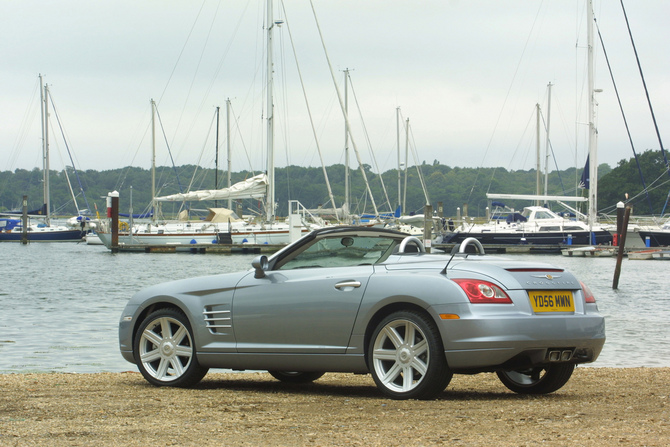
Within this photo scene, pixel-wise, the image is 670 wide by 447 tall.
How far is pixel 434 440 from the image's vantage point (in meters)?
5.16

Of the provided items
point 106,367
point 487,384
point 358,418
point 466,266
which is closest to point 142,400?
Result: point 358,418

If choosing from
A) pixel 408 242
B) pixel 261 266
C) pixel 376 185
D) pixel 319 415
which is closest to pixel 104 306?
pixel 261 266

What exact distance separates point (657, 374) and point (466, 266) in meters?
4.08

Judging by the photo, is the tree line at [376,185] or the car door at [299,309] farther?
the tree line at [376,185]

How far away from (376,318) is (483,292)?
0.91 m

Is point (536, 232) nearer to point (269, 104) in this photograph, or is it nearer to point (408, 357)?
point (269, 104)

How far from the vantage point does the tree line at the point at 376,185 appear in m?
84.2

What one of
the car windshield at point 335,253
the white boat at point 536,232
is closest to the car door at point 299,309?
the car windshield at point 335,253

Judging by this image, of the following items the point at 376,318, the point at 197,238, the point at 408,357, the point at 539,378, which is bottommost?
the point at 197,238

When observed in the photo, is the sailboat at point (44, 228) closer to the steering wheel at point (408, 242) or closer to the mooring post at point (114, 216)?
the mooring post at point (114, 216)

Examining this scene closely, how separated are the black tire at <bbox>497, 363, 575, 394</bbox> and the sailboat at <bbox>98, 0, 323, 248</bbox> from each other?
43.2m

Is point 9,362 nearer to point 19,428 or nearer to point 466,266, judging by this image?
point 19,428

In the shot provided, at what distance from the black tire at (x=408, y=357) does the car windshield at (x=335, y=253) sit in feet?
3.43

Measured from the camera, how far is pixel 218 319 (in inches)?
308
